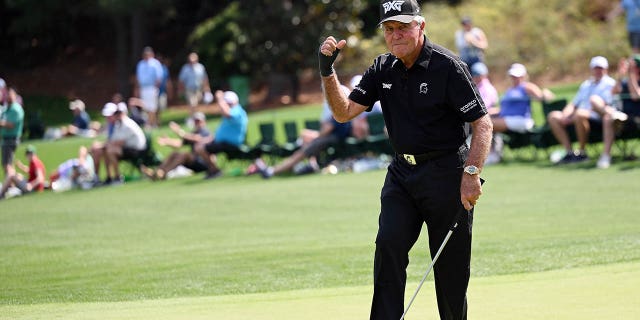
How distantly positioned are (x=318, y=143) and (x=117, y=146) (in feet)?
13.2

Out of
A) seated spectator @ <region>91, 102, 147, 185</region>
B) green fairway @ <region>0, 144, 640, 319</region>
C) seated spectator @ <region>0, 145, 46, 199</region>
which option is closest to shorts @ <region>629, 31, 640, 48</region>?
green fairway @ <region>0, 144, 640, 319</region>

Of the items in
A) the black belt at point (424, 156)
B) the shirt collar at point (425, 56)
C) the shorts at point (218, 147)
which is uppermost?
the shirt collar at point (425, 56)

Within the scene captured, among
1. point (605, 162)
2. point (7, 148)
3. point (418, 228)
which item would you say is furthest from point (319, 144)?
point (418, 228)

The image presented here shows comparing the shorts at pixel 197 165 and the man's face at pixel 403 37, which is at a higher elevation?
the man's face at pixel 403 37

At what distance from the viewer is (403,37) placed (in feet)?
20.1

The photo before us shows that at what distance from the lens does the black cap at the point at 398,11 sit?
6.07 m

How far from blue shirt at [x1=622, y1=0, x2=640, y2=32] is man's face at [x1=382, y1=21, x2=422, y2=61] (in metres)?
15.9

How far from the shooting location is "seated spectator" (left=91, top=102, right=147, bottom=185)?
20.7 metres

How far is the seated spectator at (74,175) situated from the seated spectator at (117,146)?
1.06 feet

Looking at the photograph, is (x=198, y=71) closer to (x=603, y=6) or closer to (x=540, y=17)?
(x=540, y=17)

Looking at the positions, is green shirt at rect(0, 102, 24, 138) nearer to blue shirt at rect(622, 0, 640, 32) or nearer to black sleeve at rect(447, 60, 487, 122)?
blue shirt at rect(622, 0, 640, 32)

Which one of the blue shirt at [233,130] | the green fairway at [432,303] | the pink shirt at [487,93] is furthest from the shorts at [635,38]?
the green fairway at [432,303]

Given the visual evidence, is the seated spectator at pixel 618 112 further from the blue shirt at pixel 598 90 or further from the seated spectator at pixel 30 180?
the seated spectator at pixel 30 180

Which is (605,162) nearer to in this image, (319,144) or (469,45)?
(319,144)
